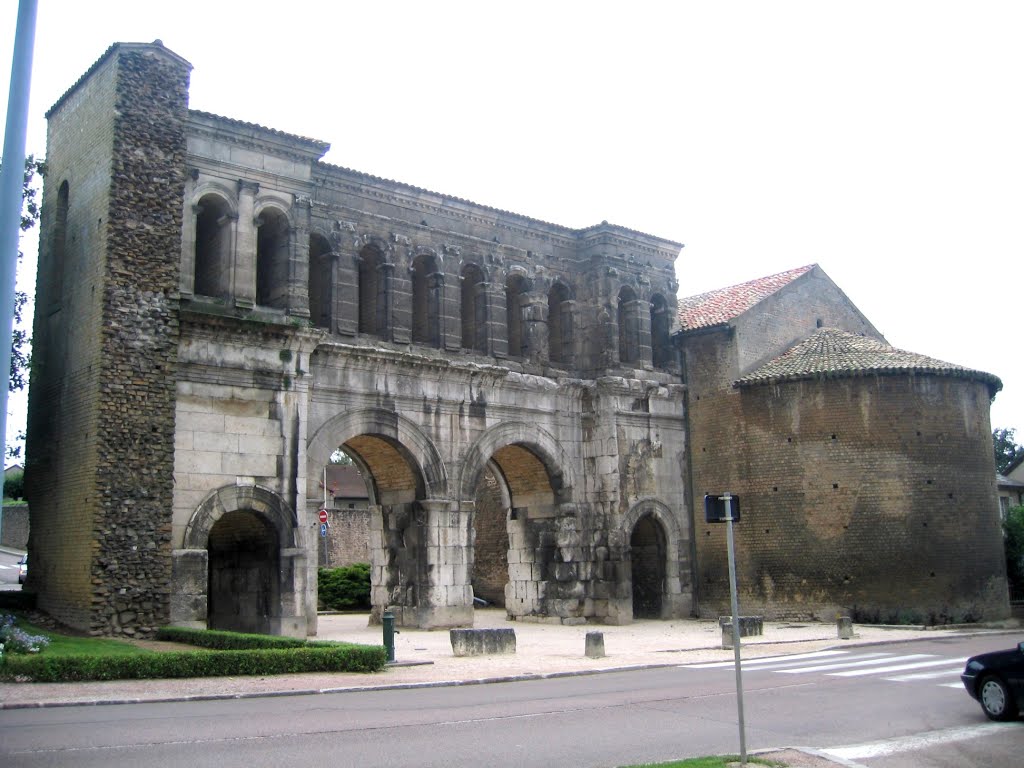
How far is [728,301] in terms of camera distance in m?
32.8

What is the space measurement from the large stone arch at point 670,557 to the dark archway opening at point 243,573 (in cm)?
1142

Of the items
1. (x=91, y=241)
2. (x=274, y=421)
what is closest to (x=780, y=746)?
(x=274, y=421)

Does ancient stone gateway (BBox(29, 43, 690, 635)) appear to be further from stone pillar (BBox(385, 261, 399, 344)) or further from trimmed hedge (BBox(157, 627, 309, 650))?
trimmed hedge (BBox(157, 627, 309, 650))

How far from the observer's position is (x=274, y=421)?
22.0 meters

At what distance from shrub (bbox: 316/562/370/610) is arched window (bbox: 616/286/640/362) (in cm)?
1271

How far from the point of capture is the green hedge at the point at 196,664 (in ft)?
45.5

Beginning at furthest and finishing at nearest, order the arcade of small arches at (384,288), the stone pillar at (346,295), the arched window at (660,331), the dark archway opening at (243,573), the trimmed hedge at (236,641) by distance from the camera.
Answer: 1. the arched window at (660,331)
2. the stone pillar at (346,295)
3. the arcade of small arches at (384,288)
4. the dark archway opening at (243,573)
5. the trimmed hedge at (236,641)

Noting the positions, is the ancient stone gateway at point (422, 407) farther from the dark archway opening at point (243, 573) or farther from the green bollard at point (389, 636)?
the green bollard at point (389, 636)

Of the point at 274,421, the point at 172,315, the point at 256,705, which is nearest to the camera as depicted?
the point at 256,705

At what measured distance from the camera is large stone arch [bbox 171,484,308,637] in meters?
19.9

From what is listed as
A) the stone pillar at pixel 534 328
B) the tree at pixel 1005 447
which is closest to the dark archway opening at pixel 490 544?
the stone pillar at pixel 534 328

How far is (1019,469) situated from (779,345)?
4094cm

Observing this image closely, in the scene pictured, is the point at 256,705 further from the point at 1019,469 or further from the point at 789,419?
the point at 1019,469

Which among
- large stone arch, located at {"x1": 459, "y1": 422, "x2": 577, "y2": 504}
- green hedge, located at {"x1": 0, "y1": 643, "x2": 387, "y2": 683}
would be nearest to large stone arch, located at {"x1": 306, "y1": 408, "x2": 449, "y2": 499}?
large stone arch, located at {"x1": 459, "y1": 422, "x2": 577, "y2": 504}
